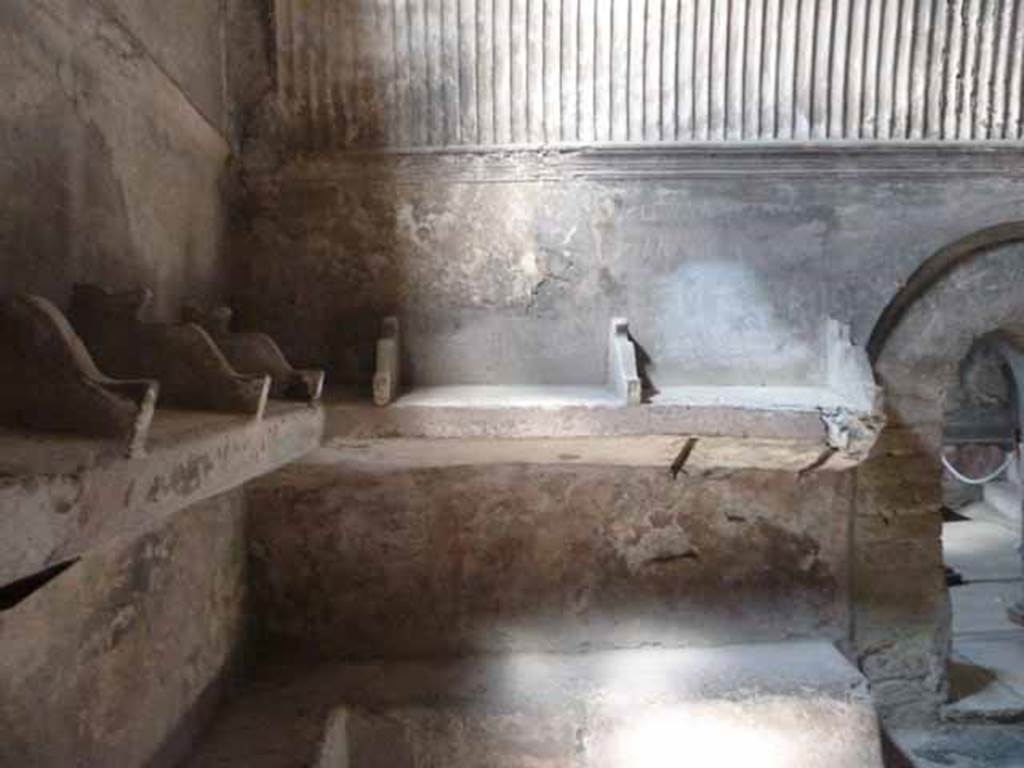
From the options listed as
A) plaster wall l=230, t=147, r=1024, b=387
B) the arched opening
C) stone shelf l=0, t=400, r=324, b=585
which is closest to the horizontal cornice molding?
plaster wall l=230, t=147, r=1024, b=387


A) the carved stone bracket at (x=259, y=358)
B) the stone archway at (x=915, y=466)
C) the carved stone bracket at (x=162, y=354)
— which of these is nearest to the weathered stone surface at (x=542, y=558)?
the stone archway at (x=915, y=466)

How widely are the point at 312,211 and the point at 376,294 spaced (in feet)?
1.30

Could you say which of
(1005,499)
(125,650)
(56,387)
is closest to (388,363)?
(125,650)

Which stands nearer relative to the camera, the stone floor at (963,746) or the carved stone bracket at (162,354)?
the carved stone bracket at (162,354)

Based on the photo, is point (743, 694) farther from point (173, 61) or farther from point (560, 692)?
point (173, 61)

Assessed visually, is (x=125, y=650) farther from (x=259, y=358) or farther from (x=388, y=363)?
(x=388, y=363)

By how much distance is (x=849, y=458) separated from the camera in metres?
3.02

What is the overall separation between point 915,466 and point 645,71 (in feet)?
6.08

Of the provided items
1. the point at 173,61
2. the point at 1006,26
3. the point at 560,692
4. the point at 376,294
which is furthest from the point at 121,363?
the point at 1006,26

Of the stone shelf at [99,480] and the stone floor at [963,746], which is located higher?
the stone shelf at [99,480]

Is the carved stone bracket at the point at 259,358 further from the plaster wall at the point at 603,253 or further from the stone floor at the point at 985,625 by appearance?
the stone floor at the point at 985,625

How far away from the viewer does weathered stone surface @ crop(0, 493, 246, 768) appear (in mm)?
1657

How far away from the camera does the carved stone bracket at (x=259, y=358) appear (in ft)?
7.29

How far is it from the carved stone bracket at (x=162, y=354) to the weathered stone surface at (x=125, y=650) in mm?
439
